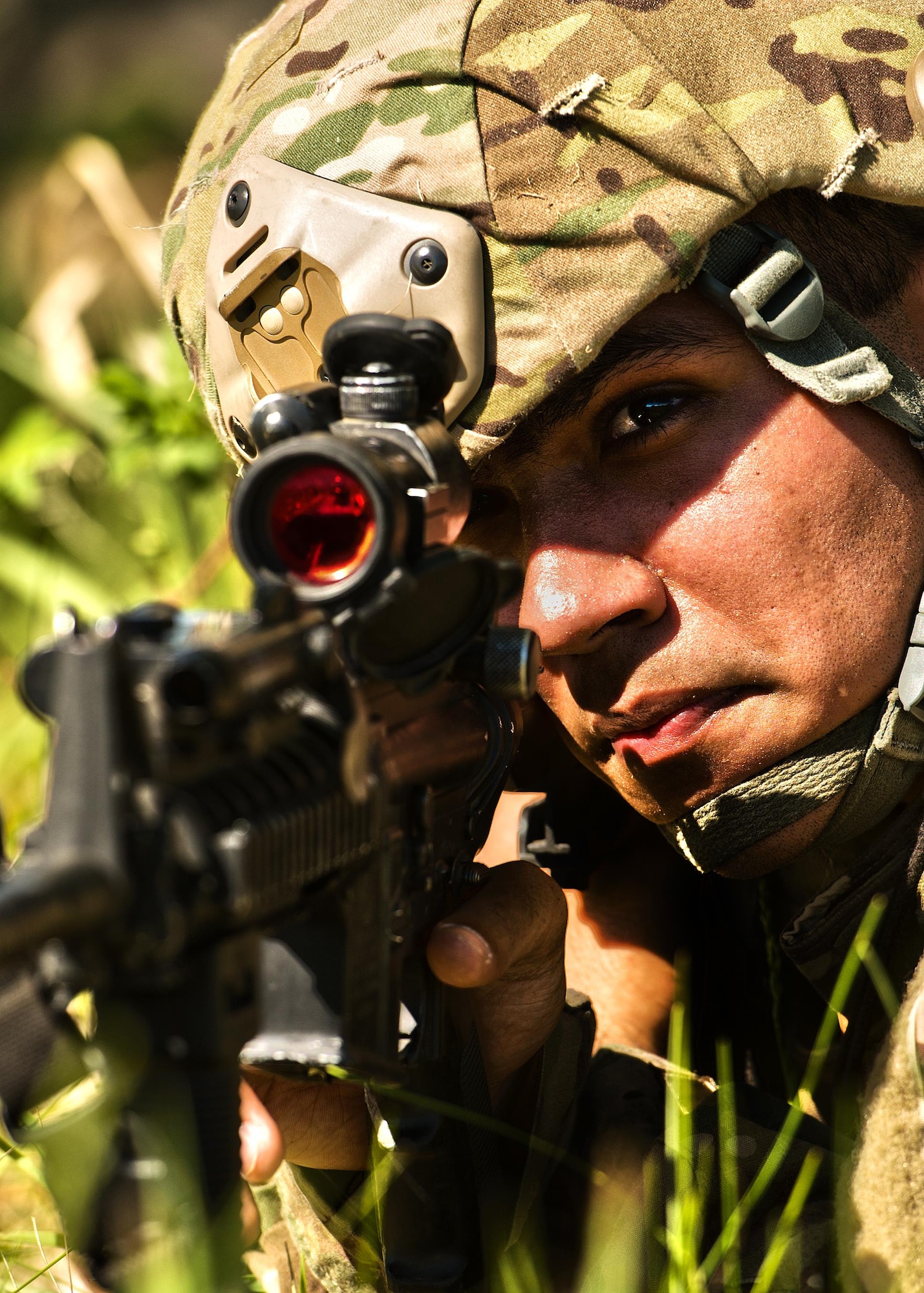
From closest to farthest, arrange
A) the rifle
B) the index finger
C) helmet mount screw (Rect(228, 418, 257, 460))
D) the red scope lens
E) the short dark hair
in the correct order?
1. the rifle
2. the red scope lens
3. the index finger
4. the short dark hair
5. helmet mount screw (Rect(228, 418, 257, 460))

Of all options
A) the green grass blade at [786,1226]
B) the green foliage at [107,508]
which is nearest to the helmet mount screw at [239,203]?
the green grass blade at [786,1226]

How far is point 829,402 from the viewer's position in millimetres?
2061

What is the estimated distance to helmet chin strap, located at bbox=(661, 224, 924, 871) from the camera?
6.73ft

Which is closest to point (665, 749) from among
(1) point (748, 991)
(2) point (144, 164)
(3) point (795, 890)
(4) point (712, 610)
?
(4) point (712, 610)

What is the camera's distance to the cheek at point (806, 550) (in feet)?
6.66

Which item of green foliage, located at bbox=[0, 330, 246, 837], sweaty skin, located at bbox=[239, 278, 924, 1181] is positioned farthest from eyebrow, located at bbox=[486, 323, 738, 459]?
green foliage, located at bbox=[0, 330, 246, 837]

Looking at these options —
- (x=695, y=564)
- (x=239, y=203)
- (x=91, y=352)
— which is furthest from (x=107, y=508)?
(x=695, y=564)

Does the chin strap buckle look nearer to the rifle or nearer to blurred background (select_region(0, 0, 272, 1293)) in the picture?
the rifle

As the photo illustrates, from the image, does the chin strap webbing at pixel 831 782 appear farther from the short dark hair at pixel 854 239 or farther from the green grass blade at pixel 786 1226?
the short dark hair at pixel 854 239

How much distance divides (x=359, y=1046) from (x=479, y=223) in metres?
1.27

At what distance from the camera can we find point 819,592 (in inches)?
80.8

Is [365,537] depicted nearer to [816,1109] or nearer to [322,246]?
[322,246]

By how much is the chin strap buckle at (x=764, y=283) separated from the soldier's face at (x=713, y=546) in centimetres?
5

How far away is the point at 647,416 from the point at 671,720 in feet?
1.60
